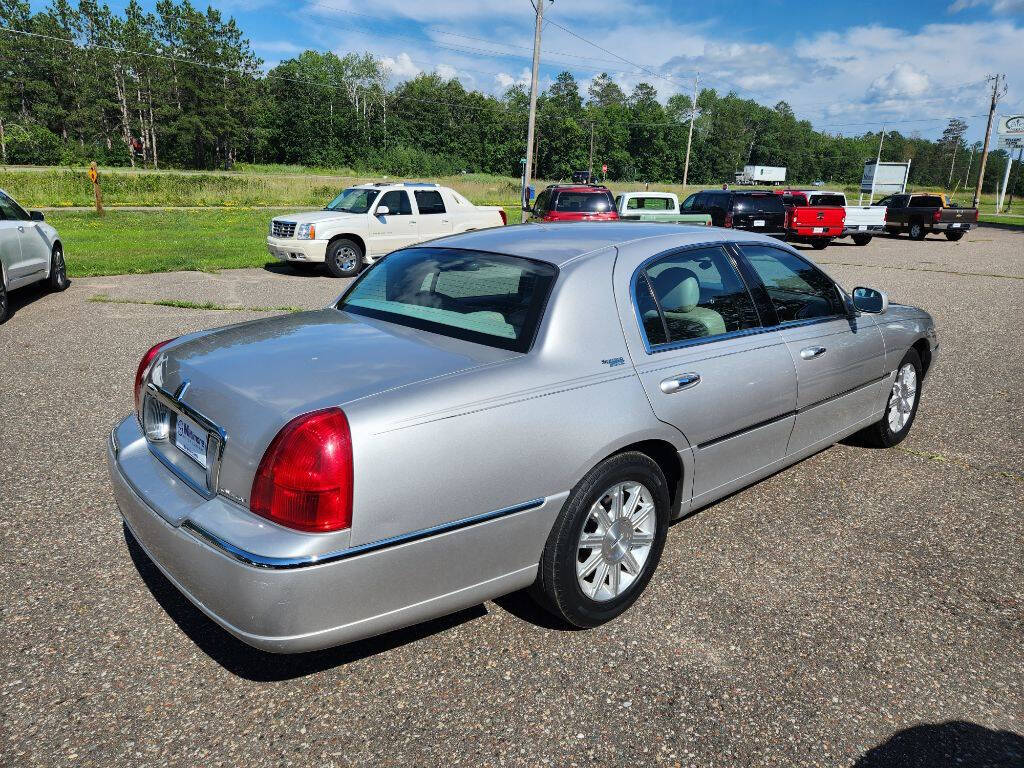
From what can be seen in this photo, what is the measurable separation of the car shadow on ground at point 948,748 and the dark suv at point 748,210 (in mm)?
19337

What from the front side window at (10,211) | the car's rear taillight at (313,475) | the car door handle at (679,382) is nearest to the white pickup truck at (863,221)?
the front side window at (10,211)

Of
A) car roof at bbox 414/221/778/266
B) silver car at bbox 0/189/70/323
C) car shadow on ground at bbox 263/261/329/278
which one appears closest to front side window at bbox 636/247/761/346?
car roof at bbox 414/221/778/266

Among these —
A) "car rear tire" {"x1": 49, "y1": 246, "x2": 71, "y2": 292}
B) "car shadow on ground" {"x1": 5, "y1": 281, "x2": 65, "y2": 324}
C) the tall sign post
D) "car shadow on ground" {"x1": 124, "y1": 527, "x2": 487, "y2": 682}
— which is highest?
the tall sign post

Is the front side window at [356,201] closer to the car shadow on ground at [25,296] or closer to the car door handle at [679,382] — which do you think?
the car shadow on ground at [25,296]

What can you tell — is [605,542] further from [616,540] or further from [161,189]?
[161,189]

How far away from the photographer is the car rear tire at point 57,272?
35.2 ft

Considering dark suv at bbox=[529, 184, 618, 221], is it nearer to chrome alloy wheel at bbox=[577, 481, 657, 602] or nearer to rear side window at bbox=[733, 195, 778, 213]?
rear side window at bbox=[733, 195, 778, 213]

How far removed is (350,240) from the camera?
45.4ft

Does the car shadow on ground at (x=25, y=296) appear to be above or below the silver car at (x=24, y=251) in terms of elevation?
below

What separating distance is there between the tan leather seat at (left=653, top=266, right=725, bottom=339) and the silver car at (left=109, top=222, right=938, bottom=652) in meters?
0.01

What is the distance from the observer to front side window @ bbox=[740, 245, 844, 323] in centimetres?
387

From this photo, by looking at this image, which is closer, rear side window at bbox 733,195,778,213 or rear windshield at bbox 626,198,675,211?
rear windshield at bbox 626,198,675,211

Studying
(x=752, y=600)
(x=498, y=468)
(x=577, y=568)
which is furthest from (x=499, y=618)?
(x=752, y=600)

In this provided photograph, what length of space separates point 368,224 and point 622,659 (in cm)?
1231
